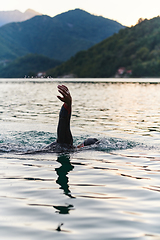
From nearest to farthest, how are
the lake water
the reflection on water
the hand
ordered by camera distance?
1. the lake water
2. the reflection on water
3. the hand

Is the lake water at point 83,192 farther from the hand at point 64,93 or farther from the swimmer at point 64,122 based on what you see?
the hand at point 64,93

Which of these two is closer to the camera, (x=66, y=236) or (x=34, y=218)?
(x=66, y=236)

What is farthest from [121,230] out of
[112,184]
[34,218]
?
[112,184]

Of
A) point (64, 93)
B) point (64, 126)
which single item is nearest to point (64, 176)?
point (64, 126)

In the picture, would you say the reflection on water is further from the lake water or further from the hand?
the hand

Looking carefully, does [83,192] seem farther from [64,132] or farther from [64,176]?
[64,132]

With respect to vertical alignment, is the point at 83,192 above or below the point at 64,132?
below

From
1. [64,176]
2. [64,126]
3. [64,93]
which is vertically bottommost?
[64,176]

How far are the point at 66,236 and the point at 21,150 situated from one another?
6612 millimetres

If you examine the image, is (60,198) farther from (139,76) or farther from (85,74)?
(85,74)

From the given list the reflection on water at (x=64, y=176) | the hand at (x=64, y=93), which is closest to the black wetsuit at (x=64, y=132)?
the hand at (x=64, y=93)

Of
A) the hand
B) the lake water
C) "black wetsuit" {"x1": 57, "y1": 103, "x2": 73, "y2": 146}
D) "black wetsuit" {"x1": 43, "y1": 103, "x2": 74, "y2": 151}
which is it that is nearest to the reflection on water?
the lake water

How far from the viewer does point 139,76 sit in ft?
509

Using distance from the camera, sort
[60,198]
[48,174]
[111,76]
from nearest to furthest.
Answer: [60,198], [48,174], [111,76]
